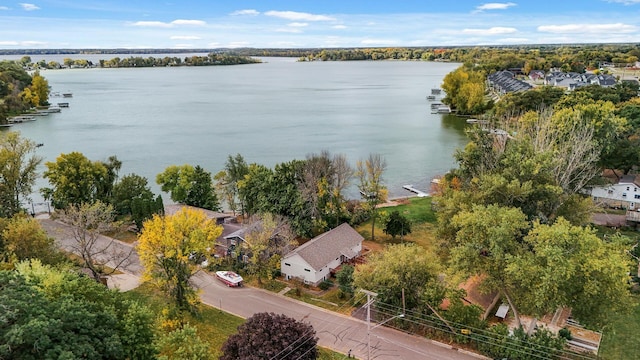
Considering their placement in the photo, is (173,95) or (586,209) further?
(173,95)

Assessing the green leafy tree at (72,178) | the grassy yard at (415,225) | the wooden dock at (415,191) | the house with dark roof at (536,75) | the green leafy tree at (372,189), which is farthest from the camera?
the house with dark roof at (536,75)

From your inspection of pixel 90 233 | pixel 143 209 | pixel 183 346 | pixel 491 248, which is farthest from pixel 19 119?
pixel 491 248

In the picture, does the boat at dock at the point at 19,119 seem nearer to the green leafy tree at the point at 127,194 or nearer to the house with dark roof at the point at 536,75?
the green leafy tree at the point at 127,194

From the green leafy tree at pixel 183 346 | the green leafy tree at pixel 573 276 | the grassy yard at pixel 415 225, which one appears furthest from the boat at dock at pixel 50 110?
the green leafy tree at pixel 573 276

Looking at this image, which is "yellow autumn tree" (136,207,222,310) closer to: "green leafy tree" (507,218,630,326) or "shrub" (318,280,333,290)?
"shrub" (318,280,333,290)

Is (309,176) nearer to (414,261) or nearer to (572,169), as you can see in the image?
(414,261)

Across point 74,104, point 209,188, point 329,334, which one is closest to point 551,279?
point 329,334

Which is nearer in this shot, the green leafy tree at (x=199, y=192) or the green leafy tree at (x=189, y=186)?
the green leafy tree at (x=189, y=186)
